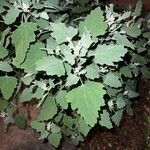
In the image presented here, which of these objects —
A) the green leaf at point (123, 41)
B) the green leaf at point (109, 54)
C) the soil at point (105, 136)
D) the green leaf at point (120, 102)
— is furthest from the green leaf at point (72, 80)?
the soil at point (105, 136)

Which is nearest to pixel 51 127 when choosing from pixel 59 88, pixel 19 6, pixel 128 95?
pixel 59 88

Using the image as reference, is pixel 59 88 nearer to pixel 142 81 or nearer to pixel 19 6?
pixel 19 6

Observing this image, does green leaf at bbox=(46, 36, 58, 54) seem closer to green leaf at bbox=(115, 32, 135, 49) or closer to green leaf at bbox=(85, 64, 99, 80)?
green leaf at bbox=(85, 64, 99, 80)

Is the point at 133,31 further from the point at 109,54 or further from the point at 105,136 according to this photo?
the point at 105,136

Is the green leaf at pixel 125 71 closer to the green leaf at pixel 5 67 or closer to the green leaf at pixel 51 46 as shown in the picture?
the green leaf at pixel 51 46

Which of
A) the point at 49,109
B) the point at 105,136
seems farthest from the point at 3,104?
the point at 105,136
